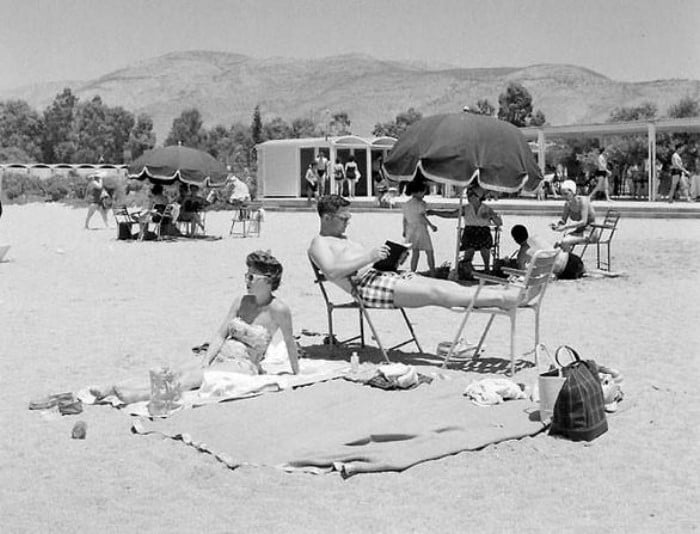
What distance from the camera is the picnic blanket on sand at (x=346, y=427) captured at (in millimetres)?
4367

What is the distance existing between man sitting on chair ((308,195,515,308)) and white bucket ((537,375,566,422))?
1163 mm

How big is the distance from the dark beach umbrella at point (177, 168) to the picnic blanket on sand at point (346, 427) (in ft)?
37.9

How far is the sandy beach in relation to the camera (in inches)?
146

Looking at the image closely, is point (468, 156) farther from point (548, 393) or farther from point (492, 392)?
point (548, 393)

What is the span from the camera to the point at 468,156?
9.54 m

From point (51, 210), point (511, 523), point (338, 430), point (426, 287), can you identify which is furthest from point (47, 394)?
point (51, 210)

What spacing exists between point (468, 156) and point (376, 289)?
12.3ft

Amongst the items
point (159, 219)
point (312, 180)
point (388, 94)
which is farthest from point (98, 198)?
point (388, 94)

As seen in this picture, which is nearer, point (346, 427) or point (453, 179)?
point (346, 427)

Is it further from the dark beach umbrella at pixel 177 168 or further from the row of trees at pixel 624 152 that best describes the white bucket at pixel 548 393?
the row of trees at pixel 624 152

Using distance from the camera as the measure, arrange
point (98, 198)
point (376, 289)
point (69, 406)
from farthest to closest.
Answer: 1. point (98, 198)
2. point (376, 289)
3. point (69, 406)

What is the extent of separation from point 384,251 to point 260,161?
2677 centimetres

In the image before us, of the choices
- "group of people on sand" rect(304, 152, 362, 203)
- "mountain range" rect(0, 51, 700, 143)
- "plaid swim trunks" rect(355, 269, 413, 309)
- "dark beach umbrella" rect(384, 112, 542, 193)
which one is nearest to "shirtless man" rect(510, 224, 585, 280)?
"dark beach umbrella" rect(384, 112, 542, 193)

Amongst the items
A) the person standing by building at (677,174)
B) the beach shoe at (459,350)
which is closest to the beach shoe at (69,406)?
the beach shoe at (459,350)
